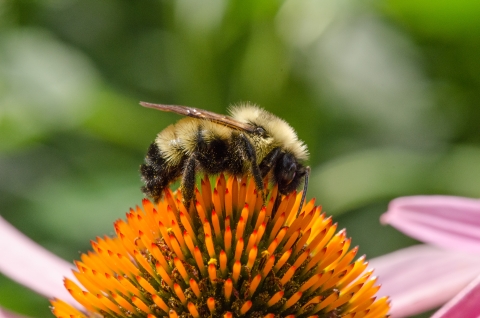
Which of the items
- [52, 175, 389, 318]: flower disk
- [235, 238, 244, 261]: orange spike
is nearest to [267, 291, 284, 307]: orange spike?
[52, 175, 389, 318]: flower disk

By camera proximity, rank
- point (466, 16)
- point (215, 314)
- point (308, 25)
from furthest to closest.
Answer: point (308, 25) < point (466, 16) < point (215, 314)

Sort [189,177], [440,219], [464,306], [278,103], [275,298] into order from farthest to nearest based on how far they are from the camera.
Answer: [278,103] → [440,219] → [189,177] → [275,298] → [464,306]

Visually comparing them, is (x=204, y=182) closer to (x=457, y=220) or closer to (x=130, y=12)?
(x=457, y=220)

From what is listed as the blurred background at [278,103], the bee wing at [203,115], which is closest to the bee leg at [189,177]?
the bee wing at [203,115]

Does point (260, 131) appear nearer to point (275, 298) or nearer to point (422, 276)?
point (275, 298)

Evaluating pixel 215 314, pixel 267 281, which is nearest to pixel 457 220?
pixel 267 281

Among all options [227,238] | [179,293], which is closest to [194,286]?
[179,293]
